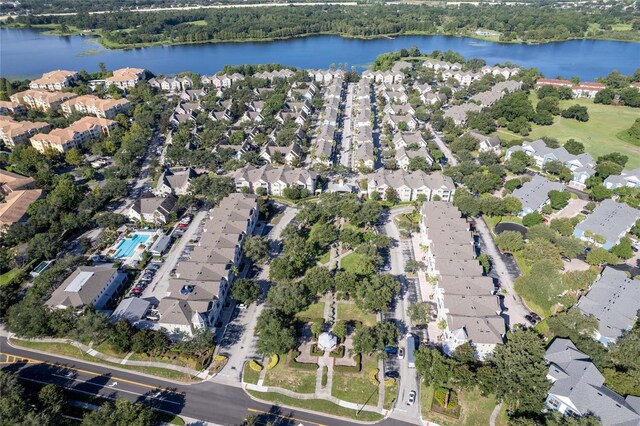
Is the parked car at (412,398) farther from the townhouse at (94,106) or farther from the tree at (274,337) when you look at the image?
the townhouse at (94,106)

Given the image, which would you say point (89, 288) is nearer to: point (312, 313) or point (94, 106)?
point (312, 313)

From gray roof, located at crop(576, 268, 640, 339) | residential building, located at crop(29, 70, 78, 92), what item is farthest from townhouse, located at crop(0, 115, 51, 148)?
gray roof, located at crop(576, 268, 640, 339)

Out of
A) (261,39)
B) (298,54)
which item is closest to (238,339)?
(298,54)

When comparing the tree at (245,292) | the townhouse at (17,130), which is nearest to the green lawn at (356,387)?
the tree at (245,292)

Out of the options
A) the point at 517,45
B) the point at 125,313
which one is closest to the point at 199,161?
the point at 125,313

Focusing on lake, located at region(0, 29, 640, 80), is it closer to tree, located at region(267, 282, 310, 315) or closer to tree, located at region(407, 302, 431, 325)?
tree, located at region(267, 282, 310, 315)

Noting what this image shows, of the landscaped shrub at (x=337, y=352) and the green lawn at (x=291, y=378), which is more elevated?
the landscaped shrub at (x=337, y=352)
